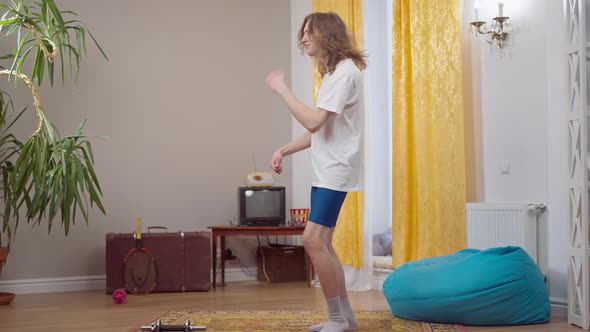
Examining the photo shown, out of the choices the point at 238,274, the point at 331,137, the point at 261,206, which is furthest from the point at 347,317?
the point at 238,274

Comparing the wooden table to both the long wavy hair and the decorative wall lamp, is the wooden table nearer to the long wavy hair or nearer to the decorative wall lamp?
the decorative wall lamp

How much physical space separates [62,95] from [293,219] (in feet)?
6.82

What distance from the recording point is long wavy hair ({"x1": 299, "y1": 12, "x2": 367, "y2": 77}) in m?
3.44

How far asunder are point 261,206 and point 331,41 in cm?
278

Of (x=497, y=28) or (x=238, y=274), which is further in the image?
(x=238, y=274)

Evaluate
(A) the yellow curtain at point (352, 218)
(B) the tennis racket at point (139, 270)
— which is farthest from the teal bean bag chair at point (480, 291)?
(B) the tennis racket at point (139, 270)

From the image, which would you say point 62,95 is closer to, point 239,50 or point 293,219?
point 239,50

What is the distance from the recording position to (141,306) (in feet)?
15.9

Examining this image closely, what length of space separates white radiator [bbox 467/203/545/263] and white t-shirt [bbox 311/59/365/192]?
149 centimetres

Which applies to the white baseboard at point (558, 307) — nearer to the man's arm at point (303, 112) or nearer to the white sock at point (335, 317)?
the white sock at point (335, 317)

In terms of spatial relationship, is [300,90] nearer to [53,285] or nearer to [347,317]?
[53,285]

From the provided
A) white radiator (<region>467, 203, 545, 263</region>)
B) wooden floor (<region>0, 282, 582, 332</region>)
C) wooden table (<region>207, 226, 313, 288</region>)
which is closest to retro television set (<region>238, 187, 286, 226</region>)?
wooden table (<region>207, 226, 313, 288</region>)

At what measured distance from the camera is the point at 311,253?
3.36m

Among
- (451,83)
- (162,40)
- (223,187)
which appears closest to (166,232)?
(223,187)
